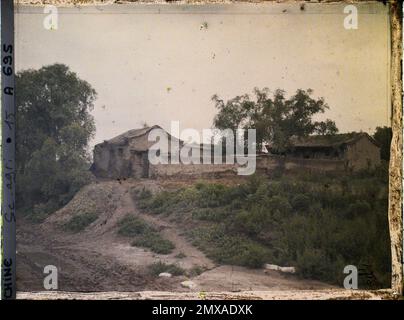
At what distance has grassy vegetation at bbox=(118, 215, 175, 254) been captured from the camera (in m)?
4.41

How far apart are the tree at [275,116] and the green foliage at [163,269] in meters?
1.76

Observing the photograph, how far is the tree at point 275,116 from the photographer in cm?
443

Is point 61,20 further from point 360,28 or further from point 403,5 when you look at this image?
point 403,5

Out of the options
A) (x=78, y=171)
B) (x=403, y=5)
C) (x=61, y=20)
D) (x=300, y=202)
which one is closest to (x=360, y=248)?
(x=300, y=202)

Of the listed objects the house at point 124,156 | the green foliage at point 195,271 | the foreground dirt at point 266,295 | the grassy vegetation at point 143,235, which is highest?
the house at point 124,156

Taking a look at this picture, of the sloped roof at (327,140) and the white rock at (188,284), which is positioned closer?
the white rock at (188,284)

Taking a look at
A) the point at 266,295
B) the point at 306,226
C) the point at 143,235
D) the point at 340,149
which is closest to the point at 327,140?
the point at 340,149

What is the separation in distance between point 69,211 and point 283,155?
272cm

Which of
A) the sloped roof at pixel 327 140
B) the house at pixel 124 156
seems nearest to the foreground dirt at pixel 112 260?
the house at pixel 124 156

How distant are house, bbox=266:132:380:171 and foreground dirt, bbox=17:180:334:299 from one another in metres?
1.47

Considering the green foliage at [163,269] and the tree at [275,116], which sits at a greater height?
the tree at [275,116]

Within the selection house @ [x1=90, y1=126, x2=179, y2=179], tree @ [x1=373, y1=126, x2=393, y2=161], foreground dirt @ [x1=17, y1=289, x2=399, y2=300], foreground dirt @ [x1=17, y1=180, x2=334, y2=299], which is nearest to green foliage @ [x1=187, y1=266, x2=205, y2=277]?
foreground dirt @ [x1=17, y1=180, x2=334, y2=299]

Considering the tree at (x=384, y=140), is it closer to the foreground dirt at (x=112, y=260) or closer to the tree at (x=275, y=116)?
the tree at (x=275, y=116)

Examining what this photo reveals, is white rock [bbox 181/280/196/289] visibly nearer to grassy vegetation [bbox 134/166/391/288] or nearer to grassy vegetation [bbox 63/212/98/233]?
grassy vegetation [bbox 134/166/391/288]
